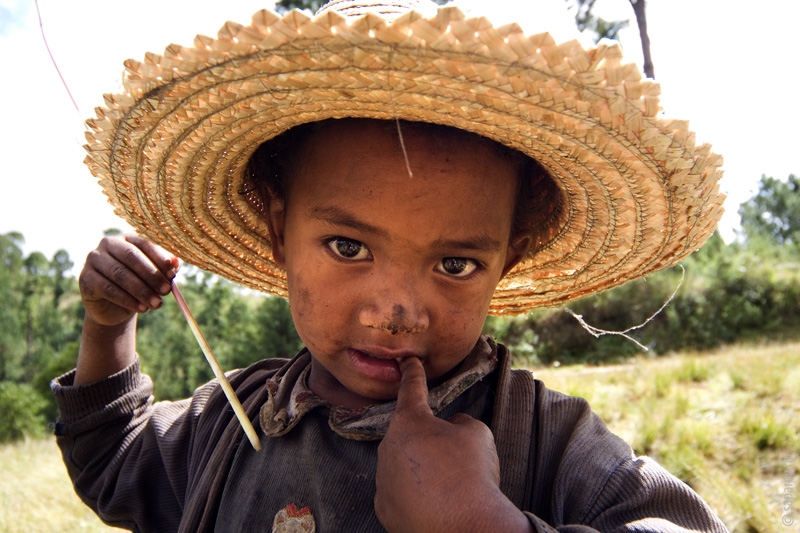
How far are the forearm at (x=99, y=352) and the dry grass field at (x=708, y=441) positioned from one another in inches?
128

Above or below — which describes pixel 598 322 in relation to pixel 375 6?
below

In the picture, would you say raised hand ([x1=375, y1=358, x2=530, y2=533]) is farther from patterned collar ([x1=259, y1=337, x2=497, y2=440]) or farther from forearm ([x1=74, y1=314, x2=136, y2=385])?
forearm ([x1=74, y1=314, x2=136, y2=385])

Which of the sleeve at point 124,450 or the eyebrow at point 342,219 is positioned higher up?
the eyebrow at point 342,219

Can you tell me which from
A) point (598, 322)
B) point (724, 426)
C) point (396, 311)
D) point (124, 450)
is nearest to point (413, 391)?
point (396, 311)

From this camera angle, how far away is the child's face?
125cm

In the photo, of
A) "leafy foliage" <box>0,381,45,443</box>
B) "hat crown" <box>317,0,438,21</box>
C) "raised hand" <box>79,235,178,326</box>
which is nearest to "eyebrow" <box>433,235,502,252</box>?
"hat crown" <box>317,0,438,21</box>

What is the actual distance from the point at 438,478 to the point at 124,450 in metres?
1.43

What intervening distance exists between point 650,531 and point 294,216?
1040mm

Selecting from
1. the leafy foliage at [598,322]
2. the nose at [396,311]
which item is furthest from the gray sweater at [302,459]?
the leafy foliage at [598,322]

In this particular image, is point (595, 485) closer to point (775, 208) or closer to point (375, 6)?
point (375, 6)

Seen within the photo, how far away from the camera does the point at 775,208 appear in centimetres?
6394

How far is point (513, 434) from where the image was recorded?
131cm

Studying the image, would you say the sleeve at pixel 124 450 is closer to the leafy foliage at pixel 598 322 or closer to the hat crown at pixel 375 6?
the hat crown at pixel 375 6

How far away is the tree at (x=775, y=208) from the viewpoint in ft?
201
